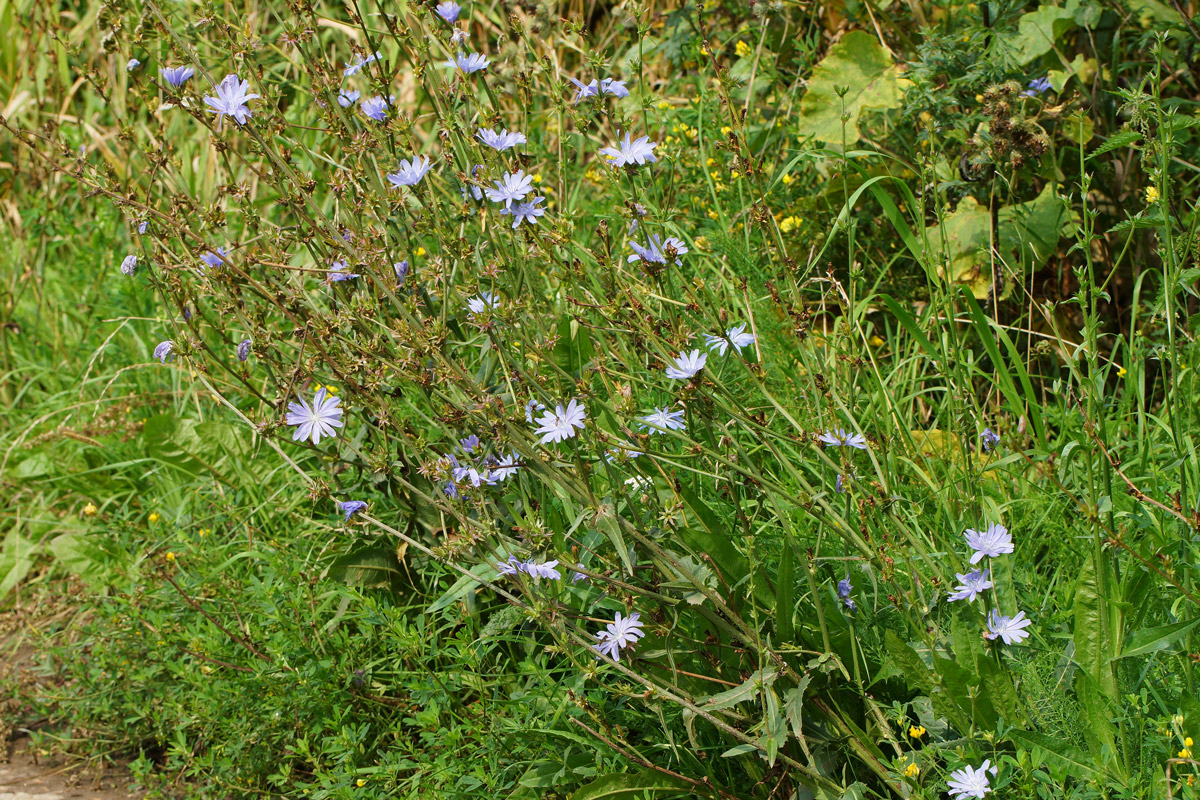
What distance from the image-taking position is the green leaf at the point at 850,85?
2998 millimetres

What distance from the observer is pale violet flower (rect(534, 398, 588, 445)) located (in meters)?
1.47

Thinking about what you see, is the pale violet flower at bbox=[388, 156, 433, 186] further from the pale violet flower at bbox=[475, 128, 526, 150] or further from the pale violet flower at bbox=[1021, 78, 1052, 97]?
the pale violet flower at bbox=[1021, 78, 1052, 97]

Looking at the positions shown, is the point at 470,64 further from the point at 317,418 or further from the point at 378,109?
the point at 317,418

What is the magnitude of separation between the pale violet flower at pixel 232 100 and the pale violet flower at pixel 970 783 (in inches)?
58.5

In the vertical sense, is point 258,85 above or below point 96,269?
below

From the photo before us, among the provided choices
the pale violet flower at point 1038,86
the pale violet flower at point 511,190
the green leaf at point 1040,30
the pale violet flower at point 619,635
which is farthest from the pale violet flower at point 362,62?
the green leaf at point 1040,30

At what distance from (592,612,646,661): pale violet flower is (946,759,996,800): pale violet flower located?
479mm

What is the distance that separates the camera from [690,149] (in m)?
3.24

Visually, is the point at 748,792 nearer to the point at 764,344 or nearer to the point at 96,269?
the point at 764,344

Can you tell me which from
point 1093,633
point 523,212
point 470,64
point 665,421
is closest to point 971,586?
point 1093,633

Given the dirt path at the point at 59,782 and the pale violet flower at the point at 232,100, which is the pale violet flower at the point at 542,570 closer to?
the pale violet flower at the point at 232,100

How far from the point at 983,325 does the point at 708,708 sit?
3.13 ft

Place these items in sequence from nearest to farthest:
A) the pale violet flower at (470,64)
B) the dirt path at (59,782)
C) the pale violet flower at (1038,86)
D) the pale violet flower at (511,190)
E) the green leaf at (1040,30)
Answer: the pale violet flower at (511,190), the pale violet flower at (470,64), the dirt path at (59,782), the pale violet flower at (1038,86), the green leaf at (1040,30)

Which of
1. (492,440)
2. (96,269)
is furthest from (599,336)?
(96,269)
